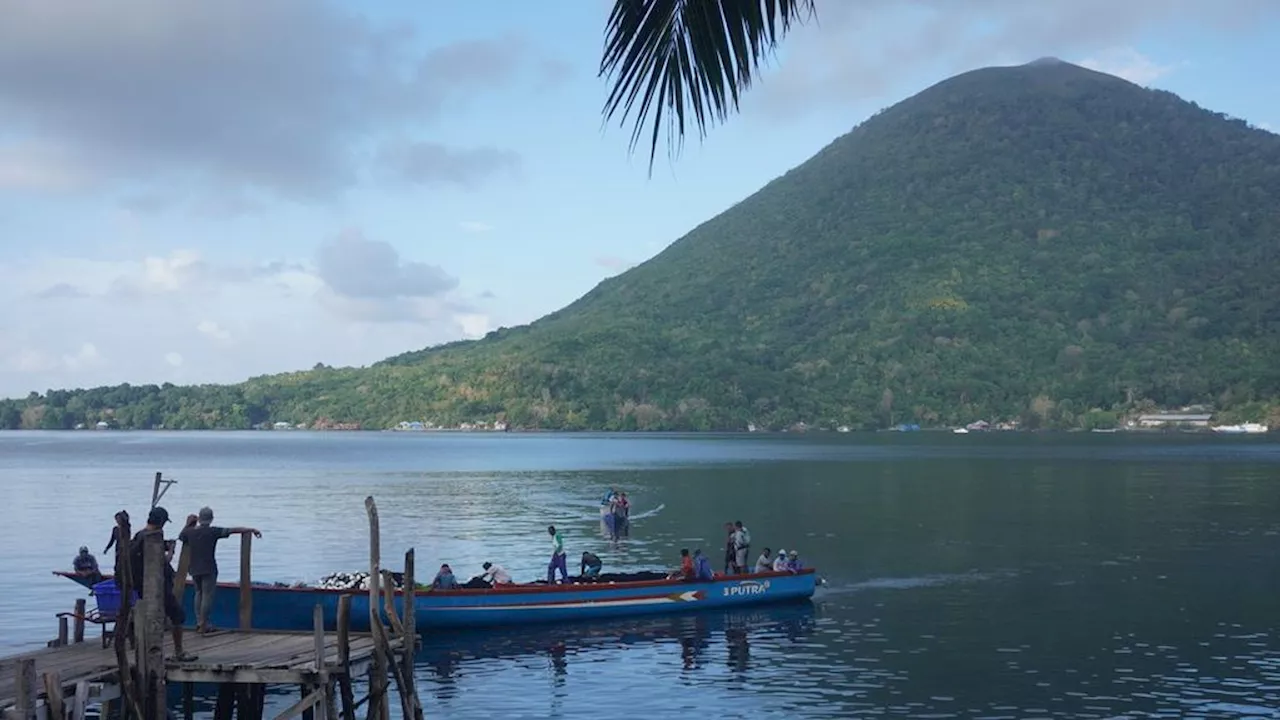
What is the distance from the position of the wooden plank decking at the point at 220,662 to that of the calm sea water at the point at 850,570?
19.2 feet

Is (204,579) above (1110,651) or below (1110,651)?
above

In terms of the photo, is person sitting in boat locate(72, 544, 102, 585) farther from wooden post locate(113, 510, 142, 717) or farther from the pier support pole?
the pier support pole

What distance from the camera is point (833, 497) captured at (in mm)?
88250

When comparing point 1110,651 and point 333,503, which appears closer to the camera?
point 1110,651

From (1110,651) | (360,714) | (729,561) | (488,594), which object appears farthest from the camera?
(729,561)

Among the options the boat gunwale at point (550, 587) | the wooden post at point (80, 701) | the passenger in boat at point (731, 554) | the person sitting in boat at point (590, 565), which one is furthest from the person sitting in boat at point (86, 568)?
the passenger in boat at point (731, 554)

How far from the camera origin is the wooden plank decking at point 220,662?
19844 millimetres

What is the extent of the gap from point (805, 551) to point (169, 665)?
40.8 m

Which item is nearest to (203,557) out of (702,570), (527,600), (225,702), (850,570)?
(225,702)

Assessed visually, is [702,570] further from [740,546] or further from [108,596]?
[108,596]

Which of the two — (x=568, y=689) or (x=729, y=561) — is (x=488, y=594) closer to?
(x=568, y=689)

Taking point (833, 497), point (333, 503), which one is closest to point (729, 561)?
point (833, 497)

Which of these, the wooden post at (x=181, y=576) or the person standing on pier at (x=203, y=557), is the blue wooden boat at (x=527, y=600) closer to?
the person standing on pier at (x=203, y=557)

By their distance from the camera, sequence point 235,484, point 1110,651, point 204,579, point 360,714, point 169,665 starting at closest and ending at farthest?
point 169,665, point 204,579, point 360,714, point 1110,651, point 235,484
